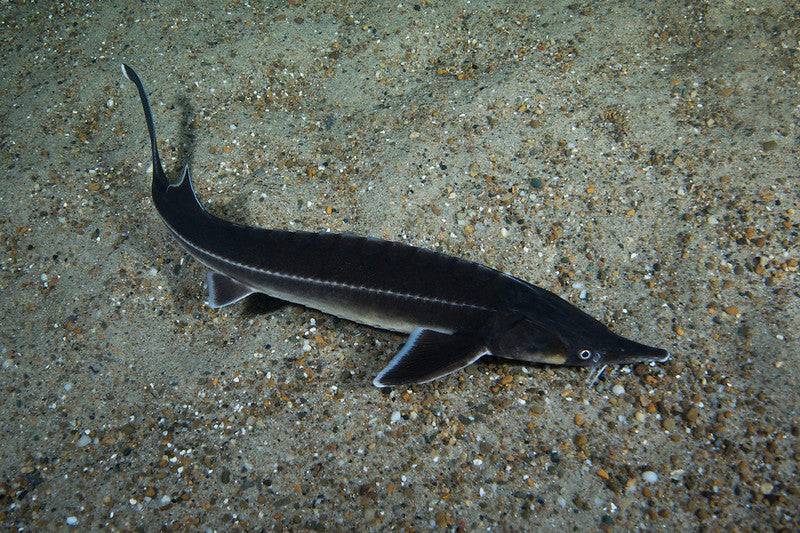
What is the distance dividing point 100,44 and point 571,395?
5864 millimetres

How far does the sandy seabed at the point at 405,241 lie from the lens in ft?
9.21

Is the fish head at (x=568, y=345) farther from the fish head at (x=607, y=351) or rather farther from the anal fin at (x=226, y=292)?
the anal fin at (x=226, y=292)

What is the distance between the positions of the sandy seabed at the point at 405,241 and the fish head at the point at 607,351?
0.23m

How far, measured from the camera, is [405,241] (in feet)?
12.5

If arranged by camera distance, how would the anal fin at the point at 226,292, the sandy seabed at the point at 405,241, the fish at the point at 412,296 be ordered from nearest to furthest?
the sandy seabed at the point at 405,241 → the fish at the point at 412,296 → the anal fin at the point at 226,292

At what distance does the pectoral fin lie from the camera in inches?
114

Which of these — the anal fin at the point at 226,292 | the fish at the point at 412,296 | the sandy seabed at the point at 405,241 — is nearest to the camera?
the sandy seabed at the point at 405,241

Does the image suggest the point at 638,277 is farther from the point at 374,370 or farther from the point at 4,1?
the point at 4,1

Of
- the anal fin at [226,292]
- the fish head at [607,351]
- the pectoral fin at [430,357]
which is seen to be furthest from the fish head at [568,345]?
the anal fin at [226,292]

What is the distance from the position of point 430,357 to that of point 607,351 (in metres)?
1.03

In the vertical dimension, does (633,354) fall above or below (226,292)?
above

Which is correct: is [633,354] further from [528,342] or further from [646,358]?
[528,342]

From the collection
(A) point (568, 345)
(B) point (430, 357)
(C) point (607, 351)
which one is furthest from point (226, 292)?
(C) point (607, 351)

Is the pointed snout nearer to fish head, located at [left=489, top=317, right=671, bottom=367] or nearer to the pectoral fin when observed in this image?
fish head, located at [left=489, top=317, right=671, bottom=367]
